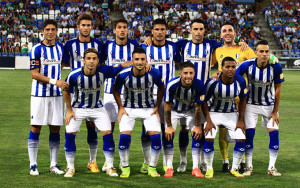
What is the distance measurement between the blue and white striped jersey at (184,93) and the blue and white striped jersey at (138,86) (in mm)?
175

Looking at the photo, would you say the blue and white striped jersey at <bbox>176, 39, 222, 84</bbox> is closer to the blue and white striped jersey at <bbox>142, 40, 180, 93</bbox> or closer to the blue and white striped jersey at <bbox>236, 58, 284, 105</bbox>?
the blue and white striped jersey at <bbox>142, 40, 180, 93</bbox>

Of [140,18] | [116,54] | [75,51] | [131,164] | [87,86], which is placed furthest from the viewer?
[140,18]

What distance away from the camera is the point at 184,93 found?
7.10 metres

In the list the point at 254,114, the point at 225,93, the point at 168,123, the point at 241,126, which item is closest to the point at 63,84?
the point at 168,123

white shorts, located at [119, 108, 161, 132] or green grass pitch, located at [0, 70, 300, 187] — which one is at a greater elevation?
white shorts, located at [119, 108, 161, 132]

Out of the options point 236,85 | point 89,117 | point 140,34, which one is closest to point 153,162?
point 89,117

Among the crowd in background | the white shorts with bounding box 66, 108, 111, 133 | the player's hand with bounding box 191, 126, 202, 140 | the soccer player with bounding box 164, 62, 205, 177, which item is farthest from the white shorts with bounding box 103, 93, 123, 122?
the crowd in background

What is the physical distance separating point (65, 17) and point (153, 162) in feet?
96.6

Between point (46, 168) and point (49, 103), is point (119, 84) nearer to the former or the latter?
point (49, 103)

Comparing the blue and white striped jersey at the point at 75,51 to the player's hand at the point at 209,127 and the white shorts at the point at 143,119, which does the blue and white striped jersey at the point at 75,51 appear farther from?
the player's hand at the point at 209,127

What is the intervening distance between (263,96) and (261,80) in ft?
0.80

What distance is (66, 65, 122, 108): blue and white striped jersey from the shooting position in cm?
697

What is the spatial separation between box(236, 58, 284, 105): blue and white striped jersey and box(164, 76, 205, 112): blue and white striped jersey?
0.78m

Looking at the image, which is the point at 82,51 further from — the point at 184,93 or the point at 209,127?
the point at 209,127
